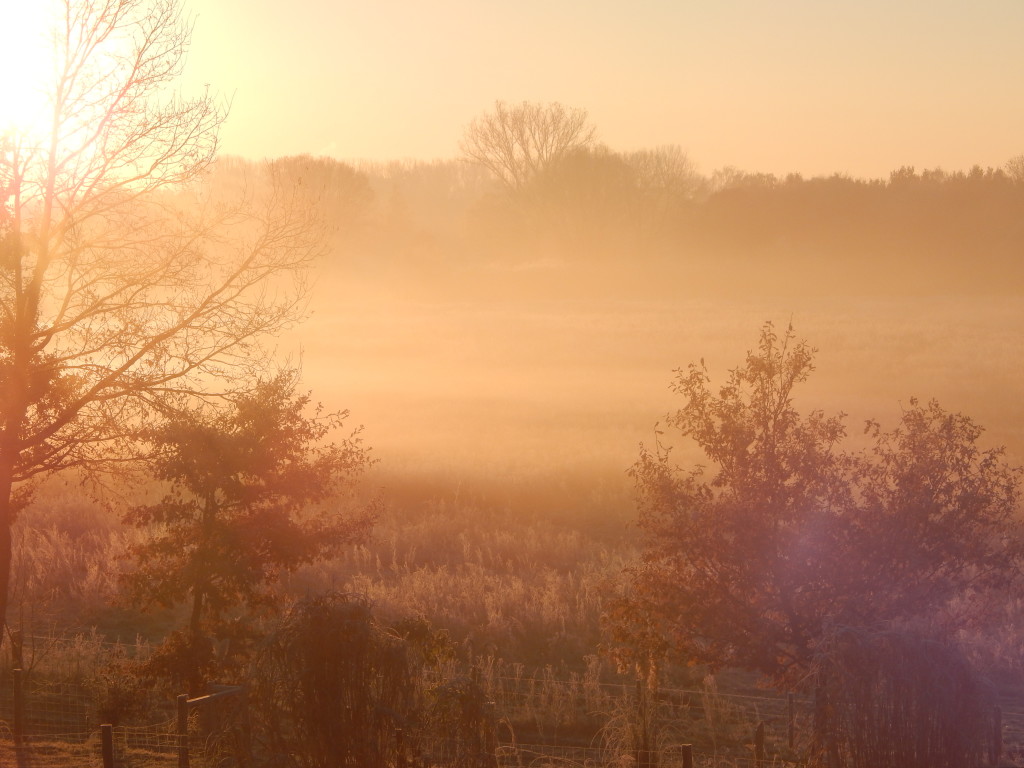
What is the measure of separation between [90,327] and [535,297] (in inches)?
2590

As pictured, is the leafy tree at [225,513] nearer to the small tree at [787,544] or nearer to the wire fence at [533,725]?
the wire fence at [533,725]

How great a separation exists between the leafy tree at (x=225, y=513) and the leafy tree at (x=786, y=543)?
3841mm

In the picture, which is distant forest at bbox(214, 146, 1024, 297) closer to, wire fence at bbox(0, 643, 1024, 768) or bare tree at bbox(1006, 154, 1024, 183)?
bare tree at bbox(1006, 154, 1024, 183)

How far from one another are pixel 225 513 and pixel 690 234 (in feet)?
238

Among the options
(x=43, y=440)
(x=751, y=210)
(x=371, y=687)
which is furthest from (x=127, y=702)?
(x=751, y=210)

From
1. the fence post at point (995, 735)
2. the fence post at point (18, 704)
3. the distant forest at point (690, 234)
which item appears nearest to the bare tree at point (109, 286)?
the fence post at point (18, 704)

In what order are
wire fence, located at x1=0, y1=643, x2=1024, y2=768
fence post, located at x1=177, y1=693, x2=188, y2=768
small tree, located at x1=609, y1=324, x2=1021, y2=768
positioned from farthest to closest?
small tree, located at x1=609, y1=324, x2=1021, y2=768
wire fence, located at x1=0, y1=643, x2=1024, y2=768
fence post, located at x1=177, y1=693, x2=188, y2=768

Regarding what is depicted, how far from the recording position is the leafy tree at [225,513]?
39.4 ft

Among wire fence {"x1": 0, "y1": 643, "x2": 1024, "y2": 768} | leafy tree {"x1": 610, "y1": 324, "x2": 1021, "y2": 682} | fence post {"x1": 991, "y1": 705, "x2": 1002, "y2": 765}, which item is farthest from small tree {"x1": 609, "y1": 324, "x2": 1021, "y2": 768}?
fence post {"x1": 991, "y1": 705, "x2": 1002, "y2": 765}

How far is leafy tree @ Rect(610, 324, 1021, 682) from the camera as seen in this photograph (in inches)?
464

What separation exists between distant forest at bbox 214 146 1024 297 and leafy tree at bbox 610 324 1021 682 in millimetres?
60064

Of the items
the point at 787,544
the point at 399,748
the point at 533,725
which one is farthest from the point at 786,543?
the point at 399,748

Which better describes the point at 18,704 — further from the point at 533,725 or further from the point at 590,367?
the point at 590,367

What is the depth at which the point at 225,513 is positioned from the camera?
43.1ft
